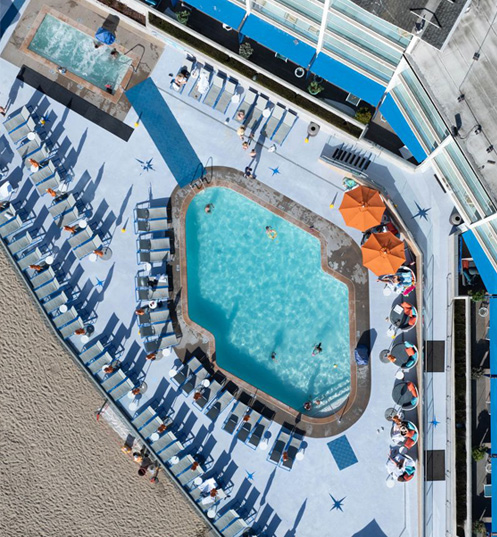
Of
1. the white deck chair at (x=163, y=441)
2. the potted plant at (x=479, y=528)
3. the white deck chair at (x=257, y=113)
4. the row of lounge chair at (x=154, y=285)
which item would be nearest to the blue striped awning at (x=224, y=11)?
the white deck chair at (x=257, y=113)

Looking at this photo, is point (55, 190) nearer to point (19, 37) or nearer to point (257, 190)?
point (19, 37)

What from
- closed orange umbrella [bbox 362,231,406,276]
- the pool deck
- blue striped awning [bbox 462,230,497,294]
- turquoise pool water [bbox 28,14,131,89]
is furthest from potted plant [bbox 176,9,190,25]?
blue striped awning [bbox 462,230,497,294]

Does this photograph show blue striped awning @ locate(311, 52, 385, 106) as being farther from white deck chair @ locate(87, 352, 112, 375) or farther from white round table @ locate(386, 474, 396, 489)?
white round table @ locate(386, 474, 396, 489)

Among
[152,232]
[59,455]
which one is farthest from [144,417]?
[152,232]

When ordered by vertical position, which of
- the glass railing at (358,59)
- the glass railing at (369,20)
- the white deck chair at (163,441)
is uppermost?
the glass railing at (369,20)

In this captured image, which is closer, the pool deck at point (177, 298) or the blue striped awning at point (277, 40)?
the blue striped awning at point (277, 40)

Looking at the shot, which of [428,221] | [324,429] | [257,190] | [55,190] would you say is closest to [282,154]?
[257,190]

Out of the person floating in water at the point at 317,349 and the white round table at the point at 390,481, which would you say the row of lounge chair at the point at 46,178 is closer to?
the person floating in water at the point at 317,349
